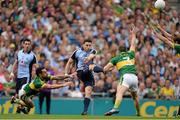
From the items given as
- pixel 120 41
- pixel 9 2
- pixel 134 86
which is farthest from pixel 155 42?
pixel 134 86

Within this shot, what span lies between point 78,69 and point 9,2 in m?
8.53

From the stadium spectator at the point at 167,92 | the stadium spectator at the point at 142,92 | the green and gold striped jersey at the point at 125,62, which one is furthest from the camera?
the stadium spectator at the point at 167,92

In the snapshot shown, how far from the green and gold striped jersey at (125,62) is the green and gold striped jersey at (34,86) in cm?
241

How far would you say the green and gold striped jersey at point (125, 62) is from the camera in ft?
67.9

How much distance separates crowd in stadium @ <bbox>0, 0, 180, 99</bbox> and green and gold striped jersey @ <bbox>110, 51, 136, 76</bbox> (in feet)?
20.2

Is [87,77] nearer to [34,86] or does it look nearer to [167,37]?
[34,86]

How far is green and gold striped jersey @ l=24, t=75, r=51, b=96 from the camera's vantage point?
22.1 meters

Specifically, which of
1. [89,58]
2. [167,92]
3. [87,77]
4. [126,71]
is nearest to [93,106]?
[167,92]

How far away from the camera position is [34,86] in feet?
72.8

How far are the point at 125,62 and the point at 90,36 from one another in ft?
30.5

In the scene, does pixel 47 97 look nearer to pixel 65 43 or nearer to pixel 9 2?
pixel 65 43

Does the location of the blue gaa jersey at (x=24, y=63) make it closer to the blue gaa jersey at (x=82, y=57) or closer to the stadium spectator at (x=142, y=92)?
the blue gaa jersey at (x=82, y=57)

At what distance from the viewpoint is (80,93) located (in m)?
27.1

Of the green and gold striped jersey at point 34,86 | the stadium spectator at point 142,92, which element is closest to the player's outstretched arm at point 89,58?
the green and gold striped jersey at point 34,86
